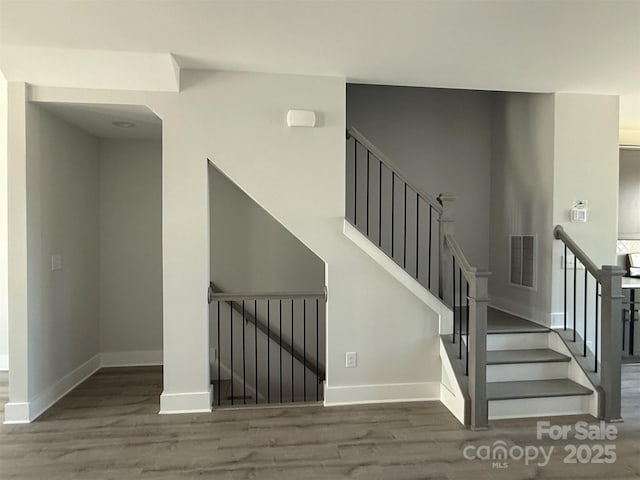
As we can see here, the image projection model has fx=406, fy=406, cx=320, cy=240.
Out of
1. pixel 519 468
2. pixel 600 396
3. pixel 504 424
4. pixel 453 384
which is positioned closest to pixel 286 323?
pixel 453 384

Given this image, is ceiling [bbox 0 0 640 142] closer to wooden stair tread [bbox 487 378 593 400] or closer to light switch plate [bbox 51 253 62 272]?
light switch plate [bbox 51 253 62 272]

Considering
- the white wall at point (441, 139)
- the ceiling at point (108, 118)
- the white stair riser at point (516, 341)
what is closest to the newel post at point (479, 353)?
the white stair riser at point (516, 341)

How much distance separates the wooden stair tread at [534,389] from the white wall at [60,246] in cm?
338

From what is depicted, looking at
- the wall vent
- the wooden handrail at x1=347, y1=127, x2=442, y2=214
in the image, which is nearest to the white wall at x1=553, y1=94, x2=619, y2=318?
the wall vent

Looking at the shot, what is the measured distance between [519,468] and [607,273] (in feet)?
4.98

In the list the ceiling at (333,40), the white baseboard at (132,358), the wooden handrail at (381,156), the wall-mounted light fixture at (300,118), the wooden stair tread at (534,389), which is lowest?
the white baseboard at (132,358)

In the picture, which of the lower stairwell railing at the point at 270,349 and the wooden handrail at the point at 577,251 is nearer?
the wooden handrail at the point at 577,251

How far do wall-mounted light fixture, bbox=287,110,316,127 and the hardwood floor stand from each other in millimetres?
2191

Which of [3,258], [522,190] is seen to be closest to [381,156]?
[522,190]

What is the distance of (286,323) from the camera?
4.34m

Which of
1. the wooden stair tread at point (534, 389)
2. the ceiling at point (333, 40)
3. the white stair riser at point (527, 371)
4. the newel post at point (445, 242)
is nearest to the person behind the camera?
the ceiling at point (333, 40)

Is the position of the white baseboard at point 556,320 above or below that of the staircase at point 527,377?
above

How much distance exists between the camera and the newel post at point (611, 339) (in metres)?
2.90

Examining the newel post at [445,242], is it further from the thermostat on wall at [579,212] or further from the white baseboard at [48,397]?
the white baseboard at [48,397]
